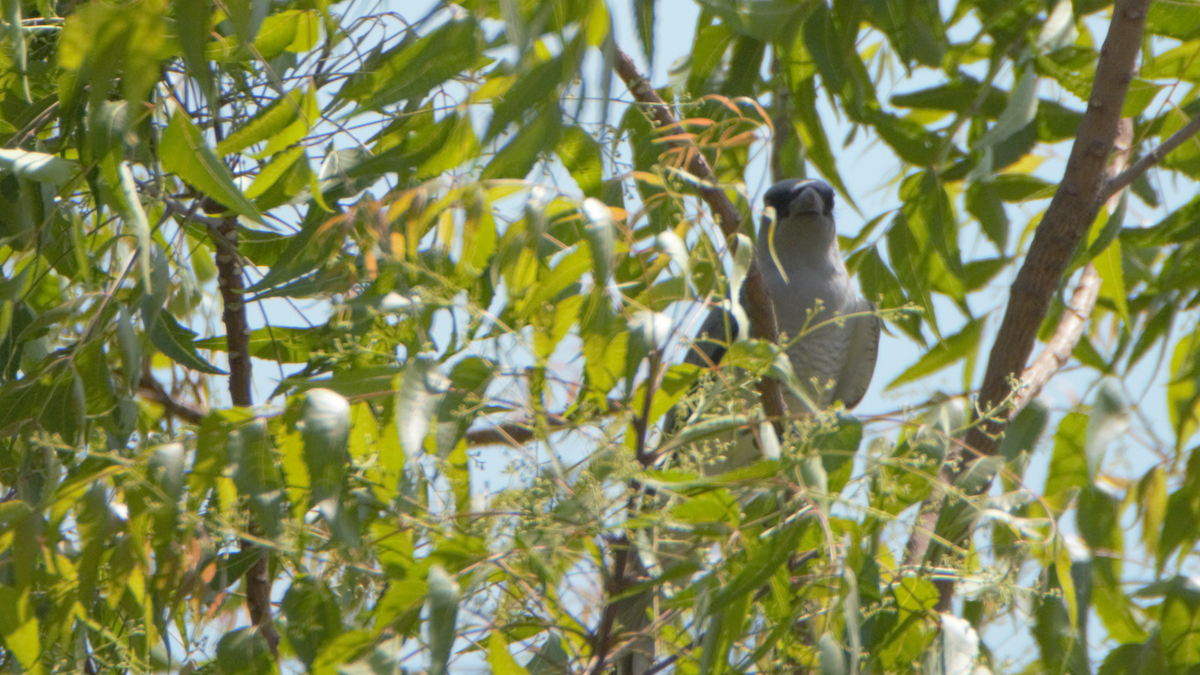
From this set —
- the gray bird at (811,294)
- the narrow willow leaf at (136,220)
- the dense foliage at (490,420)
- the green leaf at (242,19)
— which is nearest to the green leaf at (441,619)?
the dense foliage at (490,420)

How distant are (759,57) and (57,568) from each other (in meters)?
1.33

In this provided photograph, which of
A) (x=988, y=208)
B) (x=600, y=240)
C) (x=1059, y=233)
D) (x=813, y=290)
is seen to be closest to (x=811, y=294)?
(x=813, y=290)

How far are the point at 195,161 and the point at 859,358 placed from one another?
277cm

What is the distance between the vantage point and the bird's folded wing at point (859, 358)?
3.54 metres

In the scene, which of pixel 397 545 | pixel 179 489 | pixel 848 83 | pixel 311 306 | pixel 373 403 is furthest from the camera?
pixel 848 83

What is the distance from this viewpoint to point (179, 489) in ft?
3.96

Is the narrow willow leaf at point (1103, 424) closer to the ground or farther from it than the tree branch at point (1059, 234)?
closer to the ground

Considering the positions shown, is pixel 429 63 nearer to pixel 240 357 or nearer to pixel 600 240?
pixel 600 240

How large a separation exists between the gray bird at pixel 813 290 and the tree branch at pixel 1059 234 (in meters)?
1.39

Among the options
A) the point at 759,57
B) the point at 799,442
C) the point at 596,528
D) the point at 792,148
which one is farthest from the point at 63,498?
the point at 792,148

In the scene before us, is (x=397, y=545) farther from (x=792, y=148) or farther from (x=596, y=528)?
(x=792, y=148)

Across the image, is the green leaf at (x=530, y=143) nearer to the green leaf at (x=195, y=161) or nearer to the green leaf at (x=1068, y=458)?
the green leaf at (x=195, y=161)

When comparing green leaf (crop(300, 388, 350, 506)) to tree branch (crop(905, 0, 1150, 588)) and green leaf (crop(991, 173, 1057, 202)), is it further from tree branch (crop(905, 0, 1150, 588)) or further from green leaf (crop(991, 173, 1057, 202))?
green leaf (crop(991, 173, 1057, 202))

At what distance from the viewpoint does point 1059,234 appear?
1.89 m
